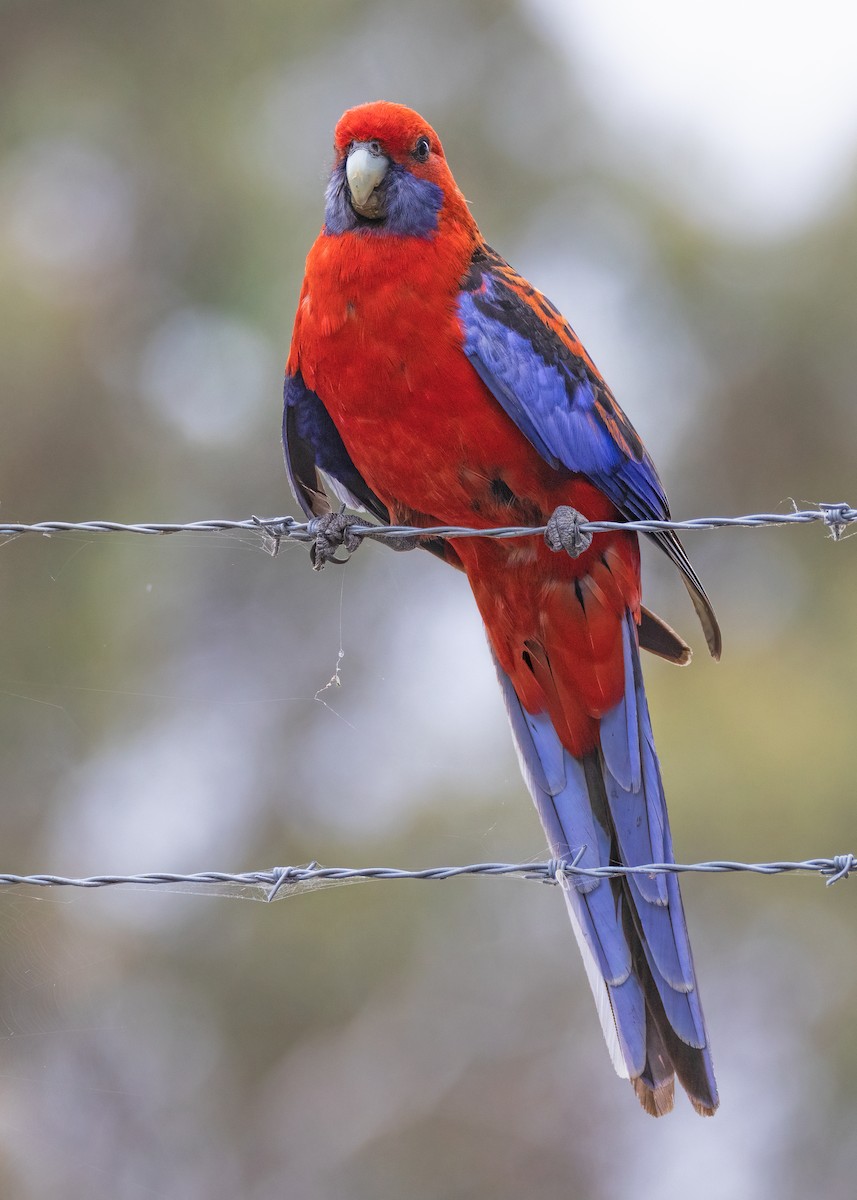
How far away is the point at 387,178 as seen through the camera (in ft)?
9.03

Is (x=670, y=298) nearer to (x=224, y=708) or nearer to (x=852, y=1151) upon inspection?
(x=224, y=708)

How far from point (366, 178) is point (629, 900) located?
171 cm

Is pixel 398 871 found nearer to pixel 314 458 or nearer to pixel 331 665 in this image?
pixel 314 458

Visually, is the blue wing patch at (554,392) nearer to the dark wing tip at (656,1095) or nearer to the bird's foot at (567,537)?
the bird's foot at (567,537)

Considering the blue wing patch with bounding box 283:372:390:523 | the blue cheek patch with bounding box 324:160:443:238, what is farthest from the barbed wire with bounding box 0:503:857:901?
the blue cheek patch with bounding box 324:160:443:238

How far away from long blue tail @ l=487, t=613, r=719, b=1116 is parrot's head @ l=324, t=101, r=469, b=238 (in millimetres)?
1075

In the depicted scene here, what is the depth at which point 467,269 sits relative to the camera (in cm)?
275

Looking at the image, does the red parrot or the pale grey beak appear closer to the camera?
the red parrot

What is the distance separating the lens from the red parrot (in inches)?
98.3

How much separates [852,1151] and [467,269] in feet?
16.8

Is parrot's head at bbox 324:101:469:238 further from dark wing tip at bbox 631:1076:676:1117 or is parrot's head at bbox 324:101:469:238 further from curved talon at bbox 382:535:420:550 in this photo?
dark wing tip at bbox 631:1076:676:1117

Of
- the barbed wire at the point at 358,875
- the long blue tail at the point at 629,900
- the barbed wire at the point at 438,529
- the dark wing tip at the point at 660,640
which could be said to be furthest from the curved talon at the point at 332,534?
the barbed wire at the point at 358,875

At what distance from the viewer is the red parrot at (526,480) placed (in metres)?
2.50

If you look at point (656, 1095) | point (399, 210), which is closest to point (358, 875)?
point (656, 1095)
